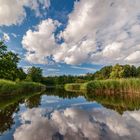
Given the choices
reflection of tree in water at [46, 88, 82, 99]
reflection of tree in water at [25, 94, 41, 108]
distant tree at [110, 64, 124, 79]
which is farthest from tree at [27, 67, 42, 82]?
reflection of tree in water at [25, 94, 41, 108]

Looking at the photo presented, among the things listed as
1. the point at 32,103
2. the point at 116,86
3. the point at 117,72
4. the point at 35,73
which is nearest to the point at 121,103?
the point at 32,103

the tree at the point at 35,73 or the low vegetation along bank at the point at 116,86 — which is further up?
the tree at the point at 35,73

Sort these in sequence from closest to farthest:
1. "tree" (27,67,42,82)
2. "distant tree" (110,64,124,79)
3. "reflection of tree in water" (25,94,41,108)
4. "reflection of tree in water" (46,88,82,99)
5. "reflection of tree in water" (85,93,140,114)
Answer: "reflection of tree in water" (85,93,140,114) → "reflection of tree in water" (25,94,41,108) → "reflection of tree in water" (46,88,82,99) → "distant tree" (110,64,124,79) → "tree" (27,67,42,82)

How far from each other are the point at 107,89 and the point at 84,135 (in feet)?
96.2

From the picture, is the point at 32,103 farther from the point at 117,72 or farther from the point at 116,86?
the point at 117,72

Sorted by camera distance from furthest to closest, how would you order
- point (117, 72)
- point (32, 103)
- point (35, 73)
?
point (35, 73) < point (117, 72) < point (32, 103)

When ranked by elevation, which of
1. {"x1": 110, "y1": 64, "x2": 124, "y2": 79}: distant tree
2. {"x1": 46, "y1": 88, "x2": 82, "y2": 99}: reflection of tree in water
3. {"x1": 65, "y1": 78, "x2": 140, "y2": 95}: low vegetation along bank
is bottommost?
{"x1": 46, "y1": 88, "x2": 82, "y2": 99}: reflection of tree in water

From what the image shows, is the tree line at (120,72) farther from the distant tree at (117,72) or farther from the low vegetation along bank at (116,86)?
the low vegetation along bank at (116,86)

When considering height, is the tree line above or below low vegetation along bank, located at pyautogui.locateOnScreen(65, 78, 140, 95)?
above

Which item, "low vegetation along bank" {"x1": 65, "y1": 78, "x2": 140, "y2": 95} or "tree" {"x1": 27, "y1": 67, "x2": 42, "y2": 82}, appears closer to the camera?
"low vegetation along bank" {"x1": 65, "y1": 78, "x2": 140, "y2": 95}

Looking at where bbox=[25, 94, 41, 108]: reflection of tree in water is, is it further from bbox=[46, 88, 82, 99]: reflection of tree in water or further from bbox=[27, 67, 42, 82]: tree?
bbox=[27, 67, 42, 82]: tree

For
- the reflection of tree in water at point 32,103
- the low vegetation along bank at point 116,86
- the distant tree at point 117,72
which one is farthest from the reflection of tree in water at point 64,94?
the distant tree at point 117,72

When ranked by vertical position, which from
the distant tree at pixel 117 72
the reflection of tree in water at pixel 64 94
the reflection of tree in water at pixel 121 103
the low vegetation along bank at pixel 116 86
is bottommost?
the reflection of tree in water at pixel 121 103

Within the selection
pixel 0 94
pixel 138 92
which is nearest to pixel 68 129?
pixel 0 94
